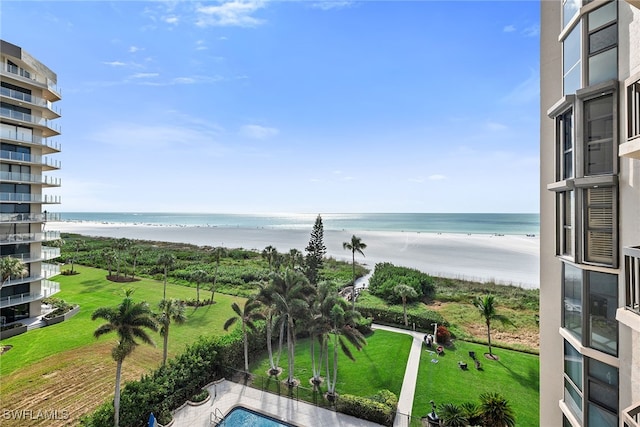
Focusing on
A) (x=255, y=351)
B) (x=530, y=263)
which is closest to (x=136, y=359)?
(x=255, y=351)

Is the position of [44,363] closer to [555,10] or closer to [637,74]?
[637,74]

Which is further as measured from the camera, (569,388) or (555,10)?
(555,10)

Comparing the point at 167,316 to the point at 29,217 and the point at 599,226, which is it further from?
the point at 599,226

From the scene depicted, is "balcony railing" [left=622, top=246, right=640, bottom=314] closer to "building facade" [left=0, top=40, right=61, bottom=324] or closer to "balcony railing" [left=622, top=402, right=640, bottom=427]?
"balcony railing" [left=622, top=402, right=640, bottom=427]

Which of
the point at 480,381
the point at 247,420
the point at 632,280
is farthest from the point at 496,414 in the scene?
the point at 247,420

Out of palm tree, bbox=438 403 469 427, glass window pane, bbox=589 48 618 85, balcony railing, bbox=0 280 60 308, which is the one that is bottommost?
palm tree, bbox=438 403 469 427

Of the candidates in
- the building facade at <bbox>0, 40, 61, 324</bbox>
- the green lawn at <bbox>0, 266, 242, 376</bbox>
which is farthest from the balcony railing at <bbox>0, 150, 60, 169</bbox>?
the green lawn at <bbox>0, 266, 242, 376</bbox>
